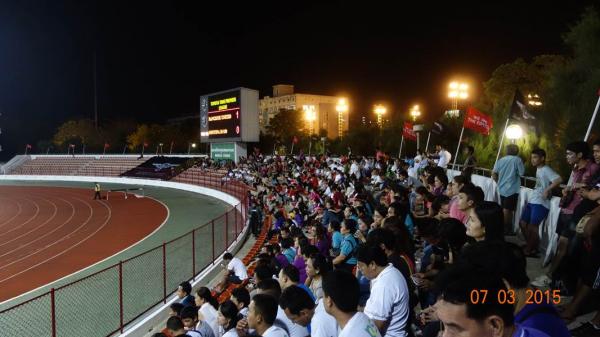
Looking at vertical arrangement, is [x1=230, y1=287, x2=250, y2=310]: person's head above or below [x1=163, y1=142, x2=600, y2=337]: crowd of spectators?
below

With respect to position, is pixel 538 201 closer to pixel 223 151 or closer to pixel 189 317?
pixel 189 317

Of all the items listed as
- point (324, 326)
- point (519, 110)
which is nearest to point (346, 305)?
point (324, 326)

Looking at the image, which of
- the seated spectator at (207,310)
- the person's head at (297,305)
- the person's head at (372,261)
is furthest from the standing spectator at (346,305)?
the seated spectator at (207,310)

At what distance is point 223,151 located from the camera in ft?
128

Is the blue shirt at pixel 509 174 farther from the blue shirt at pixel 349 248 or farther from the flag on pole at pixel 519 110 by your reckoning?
the blue shirt at pixel 349 248

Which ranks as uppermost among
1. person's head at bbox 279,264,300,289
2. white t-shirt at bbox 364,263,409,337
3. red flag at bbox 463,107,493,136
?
red flag at bbox 463,107,493,136

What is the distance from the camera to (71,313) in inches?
350

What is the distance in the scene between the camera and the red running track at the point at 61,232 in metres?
13.6

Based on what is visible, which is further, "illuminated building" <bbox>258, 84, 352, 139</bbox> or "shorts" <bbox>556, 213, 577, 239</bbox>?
"illuminated building" <bbox>258, 84, 352, 139</bbox>

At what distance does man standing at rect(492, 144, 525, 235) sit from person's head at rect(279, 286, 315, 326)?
493cm

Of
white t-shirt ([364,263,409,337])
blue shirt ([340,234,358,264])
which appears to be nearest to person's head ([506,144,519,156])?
blue shirt ([340,234,358,264])

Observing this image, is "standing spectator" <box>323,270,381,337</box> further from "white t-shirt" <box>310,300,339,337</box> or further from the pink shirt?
the pink shirt

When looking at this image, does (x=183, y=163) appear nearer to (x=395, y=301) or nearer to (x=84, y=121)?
A: (x=395, y=301)

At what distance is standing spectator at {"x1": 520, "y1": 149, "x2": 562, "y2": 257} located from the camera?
19.2ft
